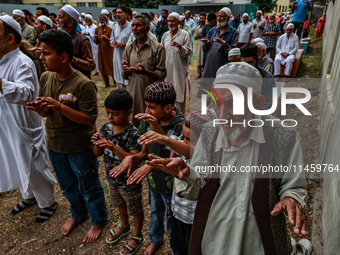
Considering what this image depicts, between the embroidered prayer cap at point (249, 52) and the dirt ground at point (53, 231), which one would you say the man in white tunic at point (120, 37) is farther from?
the embroidered prayer cap at point (249, 52)

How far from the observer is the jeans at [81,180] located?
2.59 meters

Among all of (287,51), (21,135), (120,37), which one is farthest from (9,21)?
(287,51)

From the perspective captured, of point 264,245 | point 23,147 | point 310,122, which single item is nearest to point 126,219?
point 23,147

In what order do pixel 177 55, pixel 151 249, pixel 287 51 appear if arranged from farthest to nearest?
pixel 287 51
pixel 177 55
pixel 151 249

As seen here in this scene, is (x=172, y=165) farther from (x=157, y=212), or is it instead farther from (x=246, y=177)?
(x=157, y=212)

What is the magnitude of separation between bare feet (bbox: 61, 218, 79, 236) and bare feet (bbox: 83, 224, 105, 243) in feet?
0.78

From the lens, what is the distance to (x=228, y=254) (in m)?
1.46

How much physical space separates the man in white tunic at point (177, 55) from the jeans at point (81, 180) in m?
2.91

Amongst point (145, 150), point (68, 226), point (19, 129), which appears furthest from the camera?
point (68, 226)

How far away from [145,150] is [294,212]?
134 centimetres

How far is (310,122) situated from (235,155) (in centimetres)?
439

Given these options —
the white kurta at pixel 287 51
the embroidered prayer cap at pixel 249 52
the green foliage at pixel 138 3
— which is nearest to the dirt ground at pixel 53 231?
the embroidered prayer cap at pixel 249 52

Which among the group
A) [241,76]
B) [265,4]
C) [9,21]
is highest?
[265,4]

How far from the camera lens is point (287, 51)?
8477 millimetres
